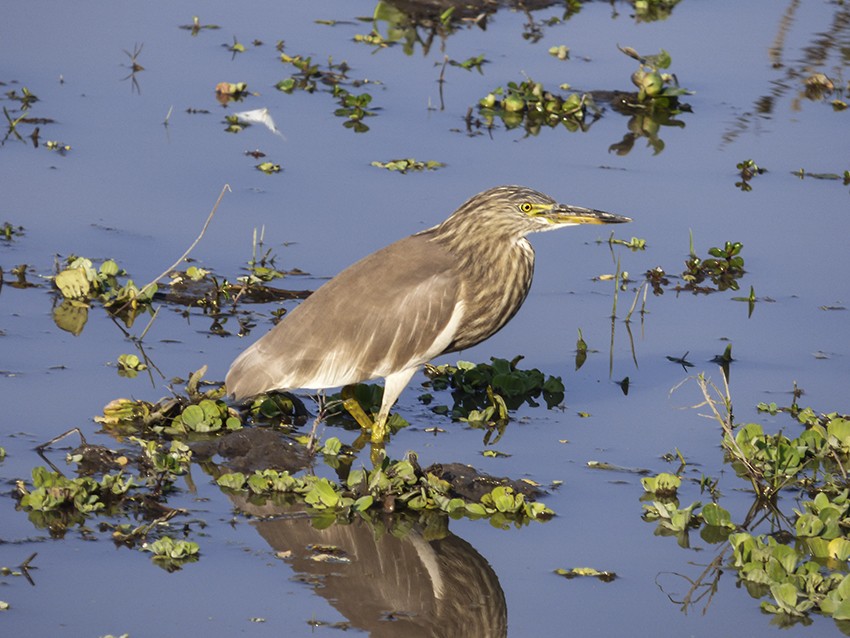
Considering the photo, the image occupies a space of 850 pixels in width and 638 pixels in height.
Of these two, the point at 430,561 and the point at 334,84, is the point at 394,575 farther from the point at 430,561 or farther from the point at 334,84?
the point at 334,84

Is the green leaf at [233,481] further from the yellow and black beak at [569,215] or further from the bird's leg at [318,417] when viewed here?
the yellow and black beak at [569,215]

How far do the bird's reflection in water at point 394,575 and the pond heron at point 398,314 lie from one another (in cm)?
88

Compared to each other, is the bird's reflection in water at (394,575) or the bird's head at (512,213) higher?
the bird's head at (512,213)

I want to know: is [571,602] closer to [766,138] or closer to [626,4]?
[766,138]

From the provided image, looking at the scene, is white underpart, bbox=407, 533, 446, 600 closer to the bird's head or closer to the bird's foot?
the bird's foot

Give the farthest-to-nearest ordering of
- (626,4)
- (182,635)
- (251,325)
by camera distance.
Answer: (626,4)
(251,325)
(182,635)

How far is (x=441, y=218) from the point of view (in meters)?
9.07

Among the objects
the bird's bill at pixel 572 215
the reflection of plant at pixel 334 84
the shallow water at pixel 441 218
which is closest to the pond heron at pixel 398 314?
the bird's bill at pixel 572 215

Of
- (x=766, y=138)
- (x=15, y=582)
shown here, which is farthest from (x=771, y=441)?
(x=766, y=138)

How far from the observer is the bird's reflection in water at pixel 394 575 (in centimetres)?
517

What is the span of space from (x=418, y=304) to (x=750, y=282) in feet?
9.49

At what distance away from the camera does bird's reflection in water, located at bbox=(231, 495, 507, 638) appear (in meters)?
5.17

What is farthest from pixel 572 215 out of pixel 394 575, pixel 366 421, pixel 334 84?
pixel 334 84

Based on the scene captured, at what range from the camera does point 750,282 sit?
884cm
